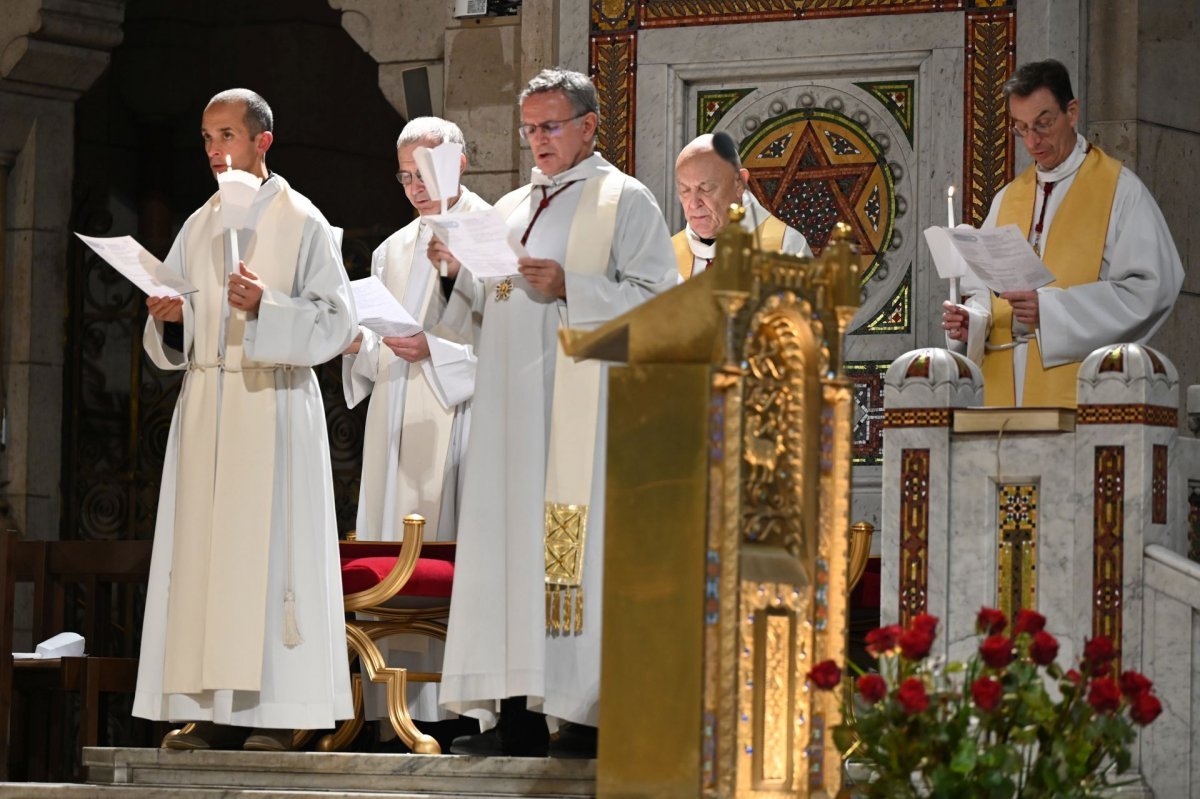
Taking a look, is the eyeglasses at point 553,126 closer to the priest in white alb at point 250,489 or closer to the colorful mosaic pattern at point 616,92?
the priest in white alb at point 250,489

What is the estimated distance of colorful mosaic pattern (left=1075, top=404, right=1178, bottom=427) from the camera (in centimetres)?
635

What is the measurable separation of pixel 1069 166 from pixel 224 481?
2.98 metres

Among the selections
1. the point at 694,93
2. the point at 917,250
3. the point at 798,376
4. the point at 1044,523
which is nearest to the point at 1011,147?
the point at 917,250

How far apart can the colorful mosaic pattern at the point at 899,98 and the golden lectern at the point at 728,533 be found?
15.9ft

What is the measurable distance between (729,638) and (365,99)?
9.55 m

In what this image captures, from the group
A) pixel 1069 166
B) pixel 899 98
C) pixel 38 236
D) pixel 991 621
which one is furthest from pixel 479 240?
pixel 38 236

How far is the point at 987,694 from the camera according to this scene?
4.61m

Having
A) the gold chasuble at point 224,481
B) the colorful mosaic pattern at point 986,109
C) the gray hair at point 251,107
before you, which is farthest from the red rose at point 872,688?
the colorful mosaic pattern at point 986,109

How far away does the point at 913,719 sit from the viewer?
15.5ft

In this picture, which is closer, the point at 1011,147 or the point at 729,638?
the point at 729,638

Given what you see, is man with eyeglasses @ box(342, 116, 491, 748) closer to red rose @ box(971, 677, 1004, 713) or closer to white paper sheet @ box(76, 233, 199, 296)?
white paper sheet @ box(76, 233, 199, 296)

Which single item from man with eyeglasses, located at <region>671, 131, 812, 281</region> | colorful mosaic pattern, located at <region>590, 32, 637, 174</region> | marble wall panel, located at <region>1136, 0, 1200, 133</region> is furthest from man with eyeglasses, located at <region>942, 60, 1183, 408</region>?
colorful mosaic pattern, located at <region>590, 32, 637, 174</region>

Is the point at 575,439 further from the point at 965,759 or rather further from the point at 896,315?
the point at 896,315

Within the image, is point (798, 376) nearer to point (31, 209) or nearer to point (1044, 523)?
point (1044, 523)
